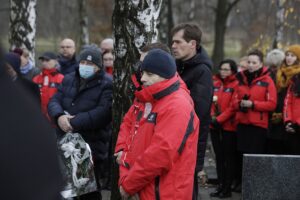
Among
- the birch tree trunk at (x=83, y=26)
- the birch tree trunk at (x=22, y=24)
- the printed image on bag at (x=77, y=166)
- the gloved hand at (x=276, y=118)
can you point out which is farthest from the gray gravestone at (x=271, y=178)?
the birch tree trunk at (x=83, y=26)

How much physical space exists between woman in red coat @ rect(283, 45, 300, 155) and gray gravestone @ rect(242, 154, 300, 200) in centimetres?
136

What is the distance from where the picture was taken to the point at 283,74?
24.8ft

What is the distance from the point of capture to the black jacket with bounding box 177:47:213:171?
4.93 m

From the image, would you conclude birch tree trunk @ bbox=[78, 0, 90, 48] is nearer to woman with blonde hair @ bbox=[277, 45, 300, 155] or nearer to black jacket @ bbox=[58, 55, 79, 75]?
black jacket @ bbox=[58, 55, 79, 75]

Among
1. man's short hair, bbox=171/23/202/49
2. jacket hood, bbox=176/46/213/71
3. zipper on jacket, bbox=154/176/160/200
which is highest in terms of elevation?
man's short hair, bbox=171/23/202/49

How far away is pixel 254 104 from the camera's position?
736 centimetres

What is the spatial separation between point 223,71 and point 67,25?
31.7 metres

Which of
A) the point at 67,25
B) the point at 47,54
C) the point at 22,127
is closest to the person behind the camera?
the point at 22,127

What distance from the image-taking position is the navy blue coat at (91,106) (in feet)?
19.9

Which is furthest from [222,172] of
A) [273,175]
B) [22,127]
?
[22,127]

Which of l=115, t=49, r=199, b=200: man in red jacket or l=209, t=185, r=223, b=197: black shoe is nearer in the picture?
l=115, t=49, r=199, b=200: man in red jacket

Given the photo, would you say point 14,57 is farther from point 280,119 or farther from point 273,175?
point 280,119

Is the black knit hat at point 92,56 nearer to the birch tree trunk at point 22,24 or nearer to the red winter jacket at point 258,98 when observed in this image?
the red winter jacket at point 258,98

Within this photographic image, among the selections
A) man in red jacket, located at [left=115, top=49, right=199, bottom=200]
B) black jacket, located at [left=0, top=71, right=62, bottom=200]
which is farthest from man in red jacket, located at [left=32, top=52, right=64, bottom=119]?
black jacket, located at [left=0, top=71, right=62, bottom=200]
